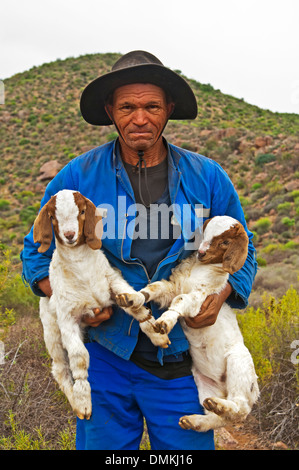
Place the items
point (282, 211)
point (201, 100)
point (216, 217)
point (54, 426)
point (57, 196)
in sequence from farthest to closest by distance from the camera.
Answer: point (201, 100) → point (282, 211) → point (54, 426) → point (216, 217) → point (57, 196)

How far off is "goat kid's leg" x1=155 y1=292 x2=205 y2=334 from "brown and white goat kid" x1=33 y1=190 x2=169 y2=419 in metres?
0.11

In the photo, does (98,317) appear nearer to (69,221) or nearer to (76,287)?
(76,287)

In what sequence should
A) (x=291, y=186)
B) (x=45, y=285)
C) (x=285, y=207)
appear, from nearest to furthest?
1. (x=45, y=285)
2. (x=285, y=207)
3. (x=291, y=186)

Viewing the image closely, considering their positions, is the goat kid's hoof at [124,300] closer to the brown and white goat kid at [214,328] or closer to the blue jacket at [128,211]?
the brown and white goat kid at [214,328]

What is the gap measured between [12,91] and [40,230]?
51.1 metres

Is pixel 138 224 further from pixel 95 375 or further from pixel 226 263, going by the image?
pixel 95 375

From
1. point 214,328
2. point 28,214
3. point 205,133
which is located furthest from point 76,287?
point 205,133

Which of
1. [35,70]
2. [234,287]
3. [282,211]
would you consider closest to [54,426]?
[234,287]

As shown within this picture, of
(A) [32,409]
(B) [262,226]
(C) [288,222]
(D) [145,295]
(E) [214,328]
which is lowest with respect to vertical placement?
(B) [262,226]

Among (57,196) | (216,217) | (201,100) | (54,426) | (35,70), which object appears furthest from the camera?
(35,70)

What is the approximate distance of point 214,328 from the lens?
3.14 metres

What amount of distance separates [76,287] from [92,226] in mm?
462

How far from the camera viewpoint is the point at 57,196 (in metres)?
2.75

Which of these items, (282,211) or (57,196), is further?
(282,211)
